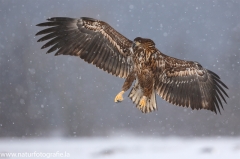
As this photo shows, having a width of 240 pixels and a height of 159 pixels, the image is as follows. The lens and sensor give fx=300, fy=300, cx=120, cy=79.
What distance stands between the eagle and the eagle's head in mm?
204

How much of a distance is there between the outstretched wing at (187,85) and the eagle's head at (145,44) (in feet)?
1.32

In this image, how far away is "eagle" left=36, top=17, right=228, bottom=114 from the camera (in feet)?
10.9

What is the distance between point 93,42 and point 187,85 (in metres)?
1.24

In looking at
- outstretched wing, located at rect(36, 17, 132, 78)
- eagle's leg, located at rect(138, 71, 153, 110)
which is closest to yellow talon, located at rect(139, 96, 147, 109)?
eagle's leg, located at rect(138, 71, 153, 110)

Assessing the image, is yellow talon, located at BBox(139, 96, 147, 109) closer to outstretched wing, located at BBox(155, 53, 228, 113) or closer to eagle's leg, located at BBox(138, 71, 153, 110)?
eagle's leg, located at BBox(138, 71, 153, 110)

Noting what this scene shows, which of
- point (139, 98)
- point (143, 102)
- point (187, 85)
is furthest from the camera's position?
point (187, 85)

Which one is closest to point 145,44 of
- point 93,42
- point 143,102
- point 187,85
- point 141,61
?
point 141,61

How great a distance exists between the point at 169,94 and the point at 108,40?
956mm

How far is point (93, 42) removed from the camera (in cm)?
353

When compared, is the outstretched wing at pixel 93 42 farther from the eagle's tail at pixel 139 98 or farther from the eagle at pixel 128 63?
the eagle's tail at pixel 139 98

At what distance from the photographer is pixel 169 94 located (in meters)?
3.51

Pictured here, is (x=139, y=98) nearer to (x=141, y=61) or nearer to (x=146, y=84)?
(x=146, y=84)

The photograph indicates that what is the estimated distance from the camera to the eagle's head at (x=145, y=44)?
2955 mm

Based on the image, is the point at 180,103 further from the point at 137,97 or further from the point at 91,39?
the point at 91,39
